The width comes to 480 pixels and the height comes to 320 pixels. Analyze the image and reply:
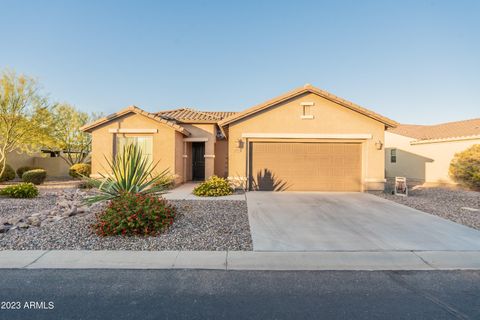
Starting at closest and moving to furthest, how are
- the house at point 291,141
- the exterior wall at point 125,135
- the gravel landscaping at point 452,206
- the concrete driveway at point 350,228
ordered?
1. the concrete driveway at point 350,228
2. the gravel landscaping at point 452,206
3. the house at point 291,141
4. the exterior wall at point 125,135

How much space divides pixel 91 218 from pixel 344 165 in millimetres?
10913

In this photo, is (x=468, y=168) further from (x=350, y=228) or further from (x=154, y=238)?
(x=154, y=238)

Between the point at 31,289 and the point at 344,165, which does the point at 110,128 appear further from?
the point at 344,165

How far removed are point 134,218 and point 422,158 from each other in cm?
1993

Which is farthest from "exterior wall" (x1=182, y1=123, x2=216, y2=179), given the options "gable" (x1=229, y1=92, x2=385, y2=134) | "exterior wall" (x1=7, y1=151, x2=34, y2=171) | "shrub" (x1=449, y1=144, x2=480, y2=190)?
"shrub" (x1=449, y1=144, x2=480, y2=190)

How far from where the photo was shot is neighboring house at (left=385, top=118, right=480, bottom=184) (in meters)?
15.1

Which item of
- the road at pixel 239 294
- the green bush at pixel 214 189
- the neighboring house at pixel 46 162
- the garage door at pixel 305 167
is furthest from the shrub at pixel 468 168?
the neighboring house at pixel 46 162

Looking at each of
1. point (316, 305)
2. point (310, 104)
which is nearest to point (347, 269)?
point (316, 305)

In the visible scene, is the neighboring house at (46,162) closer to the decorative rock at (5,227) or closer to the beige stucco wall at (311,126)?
the decorative rock at (5,227)

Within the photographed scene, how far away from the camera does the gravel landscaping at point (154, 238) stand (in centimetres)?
470

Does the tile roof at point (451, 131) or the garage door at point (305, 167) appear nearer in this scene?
the garage door at point (305, 167)

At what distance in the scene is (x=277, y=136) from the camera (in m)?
11.3

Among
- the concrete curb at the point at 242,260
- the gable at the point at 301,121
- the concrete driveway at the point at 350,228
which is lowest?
the concrete curb at the point at 242,260

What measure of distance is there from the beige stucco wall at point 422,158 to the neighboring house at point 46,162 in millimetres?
28552
